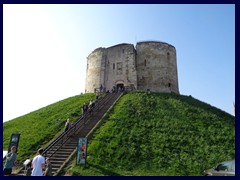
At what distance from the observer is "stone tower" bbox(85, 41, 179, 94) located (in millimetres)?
27717

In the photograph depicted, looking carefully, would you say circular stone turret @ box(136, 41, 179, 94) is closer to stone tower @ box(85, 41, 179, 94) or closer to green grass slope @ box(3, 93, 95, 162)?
stone tower @ box(85, 41, 179, 94)

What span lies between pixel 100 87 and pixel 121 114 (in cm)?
1136

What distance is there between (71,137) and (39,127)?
4.38 metres

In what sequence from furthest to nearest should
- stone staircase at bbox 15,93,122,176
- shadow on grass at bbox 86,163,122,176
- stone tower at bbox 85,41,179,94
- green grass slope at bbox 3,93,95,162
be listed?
1. stone tower at bbox 85,41,179,94
2. green grass slope at bbox 3,93,95,162
3. stone staircase at bbox 15,93,122,176
4. shadow on grass at bbox 86,163,122,176

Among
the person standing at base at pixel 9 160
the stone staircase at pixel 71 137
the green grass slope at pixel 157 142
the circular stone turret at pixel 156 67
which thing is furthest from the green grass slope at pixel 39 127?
the circular stone turret at pixel 156 67

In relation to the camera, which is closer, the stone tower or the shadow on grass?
the shadow on grass

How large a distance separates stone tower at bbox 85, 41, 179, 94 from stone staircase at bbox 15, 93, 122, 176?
7008 mm

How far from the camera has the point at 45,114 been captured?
20.7m

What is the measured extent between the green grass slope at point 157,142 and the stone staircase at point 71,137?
0.78 metres

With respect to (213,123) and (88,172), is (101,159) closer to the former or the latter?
(88,172)

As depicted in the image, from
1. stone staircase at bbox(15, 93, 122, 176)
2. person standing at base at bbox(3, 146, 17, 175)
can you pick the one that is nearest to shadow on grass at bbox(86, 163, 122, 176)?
stone staircase at bbox(15, 93, 122, 176)

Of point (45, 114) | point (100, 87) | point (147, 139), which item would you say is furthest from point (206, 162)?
point (100, 87)

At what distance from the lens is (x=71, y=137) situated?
13.5 m

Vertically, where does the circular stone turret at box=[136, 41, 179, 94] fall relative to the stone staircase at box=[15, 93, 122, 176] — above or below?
above
